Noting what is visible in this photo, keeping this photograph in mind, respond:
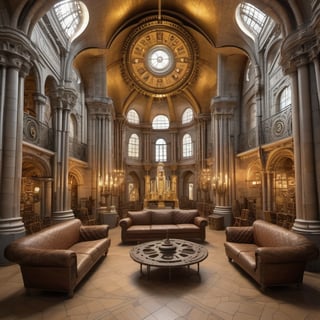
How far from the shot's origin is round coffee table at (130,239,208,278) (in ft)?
15.9

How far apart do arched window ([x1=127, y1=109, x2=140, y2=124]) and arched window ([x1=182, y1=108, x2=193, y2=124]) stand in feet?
14.0

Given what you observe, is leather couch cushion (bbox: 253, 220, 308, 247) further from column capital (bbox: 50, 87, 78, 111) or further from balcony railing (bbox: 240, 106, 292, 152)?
column capital (bbox: 50, 87, 78, 111)

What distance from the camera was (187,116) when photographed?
21.5 meters

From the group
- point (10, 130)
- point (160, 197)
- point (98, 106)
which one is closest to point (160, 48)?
point (98, 106)

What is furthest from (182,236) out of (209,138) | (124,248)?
(209,138)

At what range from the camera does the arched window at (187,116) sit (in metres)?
21.2

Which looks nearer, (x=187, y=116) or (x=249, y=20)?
(x=249, y=20)

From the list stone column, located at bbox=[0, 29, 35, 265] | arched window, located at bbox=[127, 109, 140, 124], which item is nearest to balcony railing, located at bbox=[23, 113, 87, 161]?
stone column, located at bbox=[0, 29, 35, 265]

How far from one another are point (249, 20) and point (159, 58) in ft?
24.2

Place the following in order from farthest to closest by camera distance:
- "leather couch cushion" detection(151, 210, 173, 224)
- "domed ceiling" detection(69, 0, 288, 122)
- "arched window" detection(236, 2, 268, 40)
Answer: "domed ceiling" detection(69, 0, 288, 122) < "arched window" detection(236, 2, 268, 40) < "leather couch cushion" detection(151, 210, 173, 224)

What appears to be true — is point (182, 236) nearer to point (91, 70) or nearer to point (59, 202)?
point (59, 202)

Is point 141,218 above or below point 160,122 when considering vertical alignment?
below

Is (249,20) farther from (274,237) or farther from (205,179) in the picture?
(274,237)

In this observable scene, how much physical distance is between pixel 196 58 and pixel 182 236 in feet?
40.5
